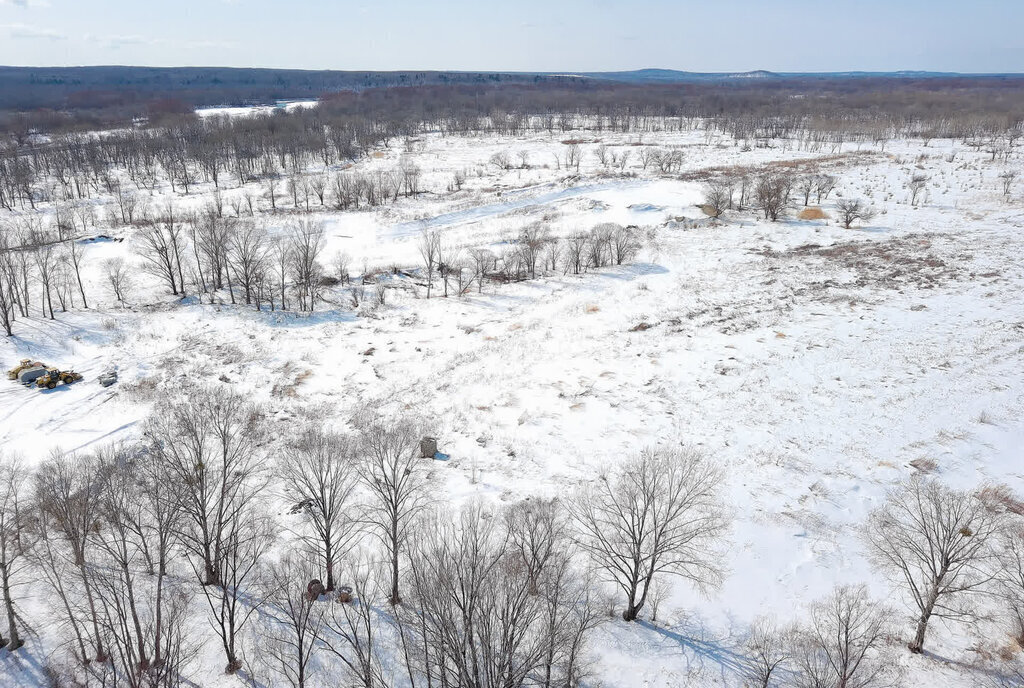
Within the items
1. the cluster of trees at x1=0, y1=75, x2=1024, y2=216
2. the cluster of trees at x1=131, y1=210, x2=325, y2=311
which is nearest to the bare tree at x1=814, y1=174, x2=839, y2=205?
the cluster of trees at x1=0, y1=75, x2=1024, y2=216

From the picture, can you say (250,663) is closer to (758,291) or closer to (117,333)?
(117,333)

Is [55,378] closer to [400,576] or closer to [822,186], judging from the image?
[400,576]

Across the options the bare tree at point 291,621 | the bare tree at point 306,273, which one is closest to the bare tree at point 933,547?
the bare tree at point 291,621

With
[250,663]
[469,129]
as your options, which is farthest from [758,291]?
[469,129]

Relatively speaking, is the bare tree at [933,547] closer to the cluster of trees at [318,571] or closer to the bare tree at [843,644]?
the bare tree at [843,644]

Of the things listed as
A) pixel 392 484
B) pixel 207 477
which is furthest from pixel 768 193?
pixel 207 477
